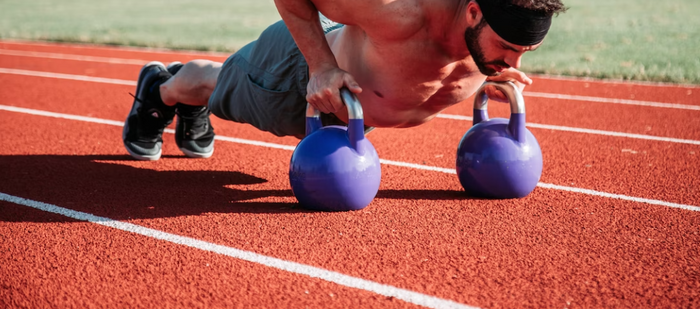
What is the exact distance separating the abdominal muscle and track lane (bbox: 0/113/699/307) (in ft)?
1.52

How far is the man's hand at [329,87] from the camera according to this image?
3.12 meters

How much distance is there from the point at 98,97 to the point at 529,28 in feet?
17.5

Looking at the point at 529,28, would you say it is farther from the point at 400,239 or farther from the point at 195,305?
the point at 195,305

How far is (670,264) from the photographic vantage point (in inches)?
108

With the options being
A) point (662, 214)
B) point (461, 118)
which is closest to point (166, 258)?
point (662, 214)

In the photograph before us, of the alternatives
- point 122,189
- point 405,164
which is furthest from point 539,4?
point 122,189

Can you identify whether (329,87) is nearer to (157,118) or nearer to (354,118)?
(354,118)

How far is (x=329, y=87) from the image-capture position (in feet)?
10.2

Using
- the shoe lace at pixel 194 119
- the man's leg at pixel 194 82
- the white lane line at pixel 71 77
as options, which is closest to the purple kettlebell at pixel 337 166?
the man's leg at pixel 194 82

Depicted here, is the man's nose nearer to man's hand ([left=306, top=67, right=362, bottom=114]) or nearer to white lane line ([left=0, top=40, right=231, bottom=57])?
man's hand ([left=306, top=67, right=362, bottom=114])

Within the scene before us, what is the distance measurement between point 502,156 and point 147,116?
2.24 m

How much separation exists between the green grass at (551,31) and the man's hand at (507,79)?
4.84 m

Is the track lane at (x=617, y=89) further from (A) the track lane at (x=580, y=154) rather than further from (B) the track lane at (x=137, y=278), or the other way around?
(B) the track lane at (x=137, y=278)

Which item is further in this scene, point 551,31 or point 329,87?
point 551,31
